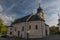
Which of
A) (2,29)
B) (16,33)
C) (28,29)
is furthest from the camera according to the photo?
(16,33)

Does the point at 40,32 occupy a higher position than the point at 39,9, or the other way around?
the point at 39,9

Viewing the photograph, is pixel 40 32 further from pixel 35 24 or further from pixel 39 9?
pixel 39 9

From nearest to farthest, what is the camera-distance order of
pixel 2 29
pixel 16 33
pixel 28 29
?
pixel 2 29 → pixel 28 29 → pixel 16 33

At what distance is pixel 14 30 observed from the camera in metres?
15.6

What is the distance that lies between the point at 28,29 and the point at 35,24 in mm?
741

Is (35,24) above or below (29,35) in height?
above

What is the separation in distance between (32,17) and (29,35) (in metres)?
1.67

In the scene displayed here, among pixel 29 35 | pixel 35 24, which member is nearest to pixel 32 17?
pixel 35 24

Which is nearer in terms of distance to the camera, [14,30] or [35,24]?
[35,24]

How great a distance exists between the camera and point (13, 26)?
51.5ft

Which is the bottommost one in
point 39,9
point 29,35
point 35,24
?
point 29,35

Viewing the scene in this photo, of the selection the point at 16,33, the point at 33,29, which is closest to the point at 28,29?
the point at 33,29

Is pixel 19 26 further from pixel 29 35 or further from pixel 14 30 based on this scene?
pixel 29 35

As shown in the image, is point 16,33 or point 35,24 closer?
point 35,24
